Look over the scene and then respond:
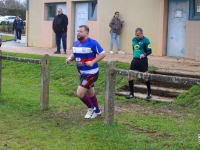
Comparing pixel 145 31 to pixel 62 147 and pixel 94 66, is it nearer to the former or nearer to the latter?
pixel 94 66

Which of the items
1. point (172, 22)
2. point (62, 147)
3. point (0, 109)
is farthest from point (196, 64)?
point (62, 147)

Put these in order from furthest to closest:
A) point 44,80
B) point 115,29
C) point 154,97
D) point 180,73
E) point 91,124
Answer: point 115,29 → point 180,73 → point 154,97 → point 44,80 → point 91,124

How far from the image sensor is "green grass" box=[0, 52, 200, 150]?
6.32m

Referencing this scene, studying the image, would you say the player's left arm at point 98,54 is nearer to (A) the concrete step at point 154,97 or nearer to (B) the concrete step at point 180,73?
(A) the concrete step at point 154,97

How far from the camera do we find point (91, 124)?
24.1 ft

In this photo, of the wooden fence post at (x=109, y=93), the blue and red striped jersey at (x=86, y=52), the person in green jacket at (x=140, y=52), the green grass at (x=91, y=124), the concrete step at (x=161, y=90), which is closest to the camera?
the green grass at (x=91, y=124)

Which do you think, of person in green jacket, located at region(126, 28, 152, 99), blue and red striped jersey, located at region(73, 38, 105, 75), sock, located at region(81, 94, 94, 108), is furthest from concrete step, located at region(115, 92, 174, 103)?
blue and red striped jersey, located at region(73, 38, 105, 75)

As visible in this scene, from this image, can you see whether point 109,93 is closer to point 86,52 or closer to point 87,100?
point 87,100

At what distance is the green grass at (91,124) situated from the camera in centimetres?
632

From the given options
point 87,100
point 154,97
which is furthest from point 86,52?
point 154,97

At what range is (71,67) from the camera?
13.5 meters

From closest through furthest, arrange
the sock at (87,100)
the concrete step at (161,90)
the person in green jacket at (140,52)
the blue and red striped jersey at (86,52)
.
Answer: the blue and red striped jersey at (86,52)
the sock at (87,100)
the person in green jacket at (140,52)
the concrete step at (161,90)

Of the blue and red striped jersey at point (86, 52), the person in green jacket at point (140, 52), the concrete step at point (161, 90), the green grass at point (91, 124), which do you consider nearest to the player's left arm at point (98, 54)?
the blue and red striped jersey at point (86, 52)

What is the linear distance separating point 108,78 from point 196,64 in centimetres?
720
